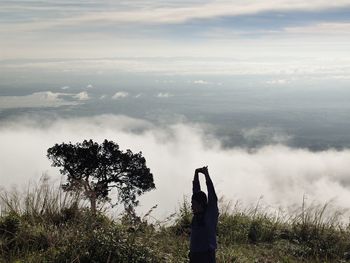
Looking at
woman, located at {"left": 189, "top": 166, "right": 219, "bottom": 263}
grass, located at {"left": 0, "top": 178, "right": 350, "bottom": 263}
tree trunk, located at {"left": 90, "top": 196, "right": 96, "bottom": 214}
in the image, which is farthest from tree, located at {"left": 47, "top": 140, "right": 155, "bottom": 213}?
woman, located at {"left": 189, "top": 166, "right": 219, "bottom": 263}

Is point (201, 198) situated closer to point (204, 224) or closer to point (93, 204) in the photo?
point (204, 224)

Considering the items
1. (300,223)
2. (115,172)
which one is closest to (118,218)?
(300,223)

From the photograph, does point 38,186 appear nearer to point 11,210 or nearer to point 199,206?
point 11,210

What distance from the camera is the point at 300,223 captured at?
1127cm

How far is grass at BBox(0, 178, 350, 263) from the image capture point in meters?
7.74

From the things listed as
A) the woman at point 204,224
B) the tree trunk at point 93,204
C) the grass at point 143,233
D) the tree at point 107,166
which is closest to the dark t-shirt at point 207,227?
the woman at point 204,224

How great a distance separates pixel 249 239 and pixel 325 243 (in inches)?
69.2

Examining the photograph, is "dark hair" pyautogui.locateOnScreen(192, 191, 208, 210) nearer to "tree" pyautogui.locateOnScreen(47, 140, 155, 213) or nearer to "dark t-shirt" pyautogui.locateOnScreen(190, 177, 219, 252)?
"dark t-shirt" pyautogui.locateOnScreen(190, 177, 219, 252)

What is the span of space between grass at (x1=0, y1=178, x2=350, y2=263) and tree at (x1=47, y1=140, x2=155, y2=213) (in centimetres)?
1687

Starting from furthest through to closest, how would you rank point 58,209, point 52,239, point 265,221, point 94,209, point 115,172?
point 115,172 → point 265,221 → point 58,209 → point 94,209 → point 52,239

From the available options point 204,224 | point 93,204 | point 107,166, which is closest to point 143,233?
point 93,204

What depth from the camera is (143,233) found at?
369 inches

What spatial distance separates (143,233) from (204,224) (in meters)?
3.17

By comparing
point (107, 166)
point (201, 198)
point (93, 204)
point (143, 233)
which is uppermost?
point (201, 198)
